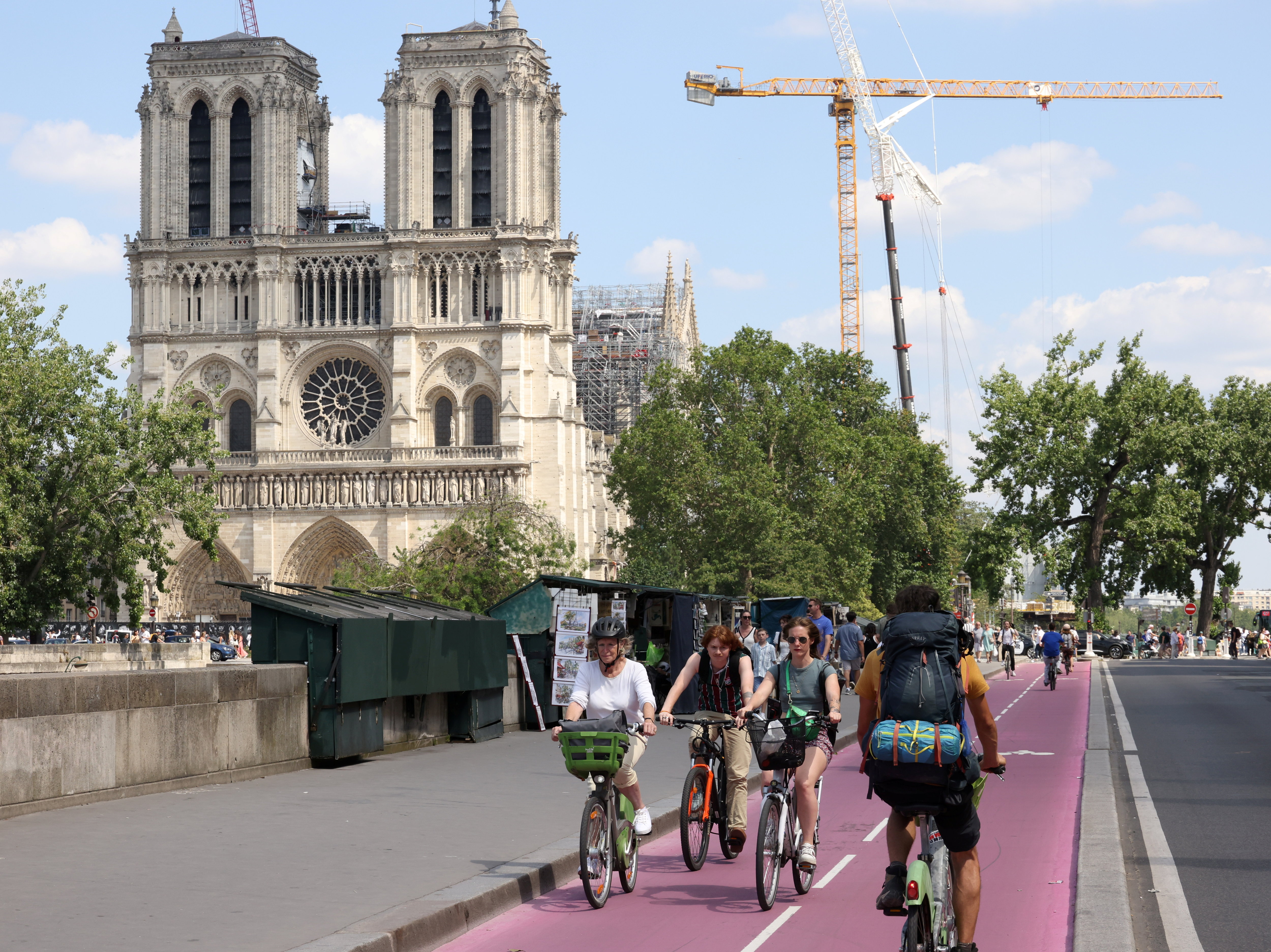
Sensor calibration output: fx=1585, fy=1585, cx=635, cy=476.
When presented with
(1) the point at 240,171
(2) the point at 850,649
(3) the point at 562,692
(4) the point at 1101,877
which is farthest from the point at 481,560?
(4) the point at 1101,877

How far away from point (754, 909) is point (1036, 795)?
619 centimetres

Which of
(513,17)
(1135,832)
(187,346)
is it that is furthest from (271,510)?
(1135,832)

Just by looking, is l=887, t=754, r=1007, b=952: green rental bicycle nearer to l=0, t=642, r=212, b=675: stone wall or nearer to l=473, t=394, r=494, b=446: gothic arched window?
l=0, t=642, r=212, b=675: stone wall

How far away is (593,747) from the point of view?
8805mm

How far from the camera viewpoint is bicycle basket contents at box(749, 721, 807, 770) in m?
9.20

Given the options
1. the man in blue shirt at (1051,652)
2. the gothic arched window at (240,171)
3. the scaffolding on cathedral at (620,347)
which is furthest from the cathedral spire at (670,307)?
the man in blue shirt at (1051,652)

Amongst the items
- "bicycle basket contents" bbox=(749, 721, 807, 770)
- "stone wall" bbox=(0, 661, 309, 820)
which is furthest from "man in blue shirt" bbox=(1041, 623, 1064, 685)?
"bicycle basket contents" bbox=(749, 721, 807, 770)

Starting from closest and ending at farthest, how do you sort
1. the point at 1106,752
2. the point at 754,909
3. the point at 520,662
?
the point at 754,909, the point at 1106,752, the point at 520,662

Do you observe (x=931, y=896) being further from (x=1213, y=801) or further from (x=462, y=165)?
(x=462, y=165)

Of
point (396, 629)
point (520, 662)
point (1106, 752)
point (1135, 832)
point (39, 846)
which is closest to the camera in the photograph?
point (39, 846)

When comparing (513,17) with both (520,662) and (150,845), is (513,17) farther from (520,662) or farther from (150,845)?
(150,845)

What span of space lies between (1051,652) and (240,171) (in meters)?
53.5

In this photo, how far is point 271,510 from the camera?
7238 cm

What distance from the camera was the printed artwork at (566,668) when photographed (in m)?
18.8
